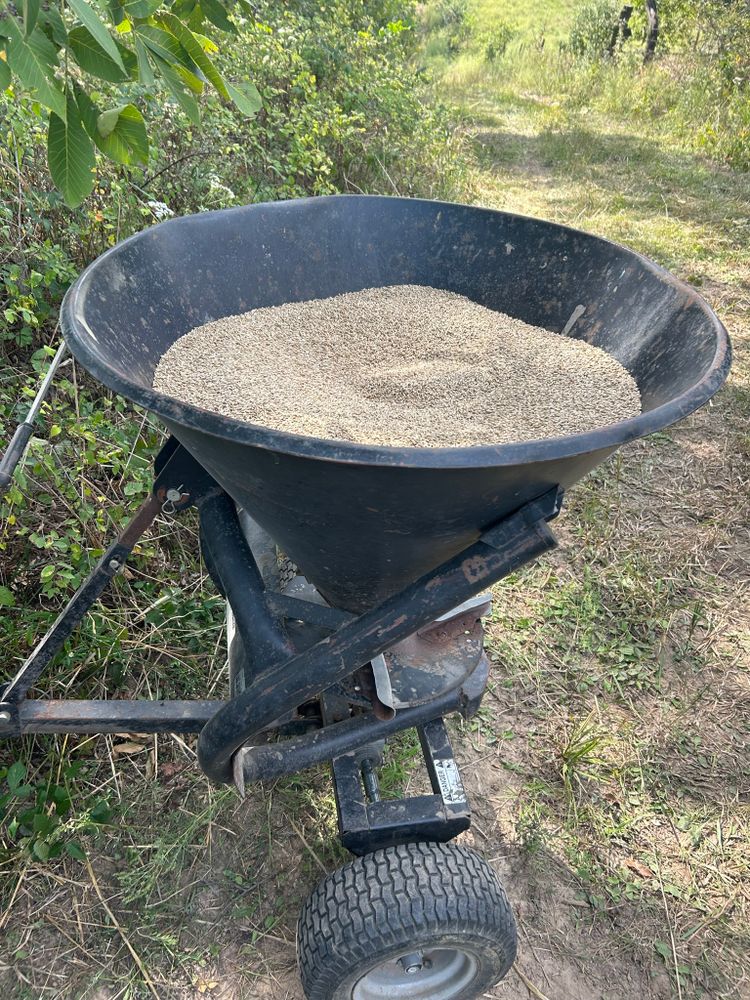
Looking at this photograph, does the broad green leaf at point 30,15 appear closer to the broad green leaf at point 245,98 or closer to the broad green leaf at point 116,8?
the broad green leaf at point 116,8

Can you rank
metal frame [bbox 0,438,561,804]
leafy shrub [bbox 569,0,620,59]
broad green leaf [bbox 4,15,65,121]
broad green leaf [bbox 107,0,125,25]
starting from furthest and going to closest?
leafy shrub [bbox 569,0,620,59] → metal frame [bbox 0,438,561,804] → broad green leaf [bbox 107,0,125,25] → broad green leaf [bbox 4,15,65,121]

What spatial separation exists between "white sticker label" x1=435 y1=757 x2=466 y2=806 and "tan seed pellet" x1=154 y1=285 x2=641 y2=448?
2.35 feet

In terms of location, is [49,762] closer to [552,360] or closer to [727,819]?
[552,360]

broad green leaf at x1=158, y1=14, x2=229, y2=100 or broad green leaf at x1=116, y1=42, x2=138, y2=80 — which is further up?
broad green leaf at x1=158, y1=14, x2=229, y2=100

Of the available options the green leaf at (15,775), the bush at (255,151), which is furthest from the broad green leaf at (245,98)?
the green leaf at (15,775)

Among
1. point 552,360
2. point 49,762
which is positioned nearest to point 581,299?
point 552,360

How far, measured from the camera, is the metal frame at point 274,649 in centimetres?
108

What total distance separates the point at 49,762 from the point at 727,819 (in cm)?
184

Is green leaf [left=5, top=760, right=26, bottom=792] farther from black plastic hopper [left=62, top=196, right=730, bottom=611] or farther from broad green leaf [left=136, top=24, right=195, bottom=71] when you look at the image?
broad green leaf [left=136, top=24, right=195, bottom=71]

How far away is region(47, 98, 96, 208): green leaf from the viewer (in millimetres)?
1035

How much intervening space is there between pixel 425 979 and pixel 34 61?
178 cm

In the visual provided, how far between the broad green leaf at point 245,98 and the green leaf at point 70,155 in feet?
0.86

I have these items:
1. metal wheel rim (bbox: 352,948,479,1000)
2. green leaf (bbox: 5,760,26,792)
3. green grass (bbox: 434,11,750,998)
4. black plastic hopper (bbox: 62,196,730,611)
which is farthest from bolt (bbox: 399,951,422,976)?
green leaf (bbox: 5,760,26,792)

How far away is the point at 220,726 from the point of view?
1282 mm
